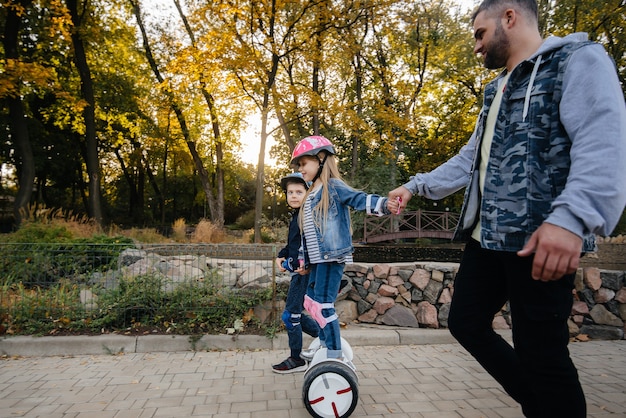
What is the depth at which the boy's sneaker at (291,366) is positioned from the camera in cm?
373

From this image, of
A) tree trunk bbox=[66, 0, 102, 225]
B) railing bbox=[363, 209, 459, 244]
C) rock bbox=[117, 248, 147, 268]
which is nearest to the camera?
rock bbox=[117, 248, 147, 268]

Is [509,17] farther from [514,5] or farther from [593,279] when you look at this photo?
[593,279]

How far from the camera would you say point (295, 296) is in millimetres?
3781

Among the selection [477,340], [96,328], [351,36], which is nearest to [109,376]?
[96,328]

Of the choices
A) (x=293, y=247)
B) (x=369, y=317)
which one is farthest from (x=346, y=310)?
(x=293, y=247)

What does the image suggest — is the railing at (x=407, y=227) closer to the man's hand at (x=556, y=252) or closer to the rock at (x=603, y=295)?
the rock at (x=603, y=295)

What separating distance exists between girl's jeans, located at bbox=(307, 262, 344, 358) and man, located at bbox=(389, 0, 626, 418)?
3.35 ft

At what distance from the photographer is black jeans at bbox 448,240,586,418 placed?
1589 mm

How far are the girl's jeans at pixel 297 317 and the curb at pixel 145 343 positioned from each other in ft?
2.82

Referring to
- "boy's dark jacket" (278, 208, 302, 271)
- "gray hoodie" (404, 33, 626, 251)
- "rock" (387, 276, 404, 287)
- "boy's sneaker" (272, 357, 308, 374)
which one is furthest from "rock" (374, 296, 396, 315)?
"gray hoodie" (404, 33, 626, 251)

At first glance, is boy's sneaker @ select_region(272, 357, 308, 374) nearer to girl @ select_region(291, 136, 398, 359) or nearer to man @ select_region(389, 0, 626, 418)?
girl @ select_region(291, 136, 398, 359)

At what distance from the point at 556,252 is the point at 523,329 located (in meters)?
0.49

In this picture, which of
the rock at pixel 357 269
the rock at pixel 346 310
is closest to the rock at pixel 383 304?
the rock at pixel 346 310

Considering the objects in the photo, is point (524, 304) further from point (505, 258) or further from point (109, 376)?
point (109, 376)
